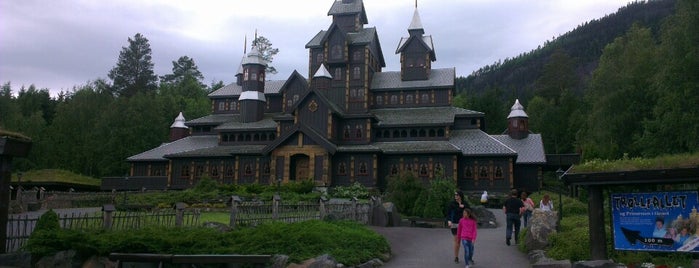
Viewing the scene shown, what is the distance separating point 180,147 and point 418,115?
882 inches

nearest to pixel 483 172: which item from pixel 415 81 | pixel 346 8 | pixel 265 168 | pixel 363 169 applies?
pixel 363 169

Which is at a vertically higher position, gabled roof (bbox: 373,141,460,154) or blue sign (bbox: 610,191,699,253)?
gabled roof (bbox: 373,141,460,154)

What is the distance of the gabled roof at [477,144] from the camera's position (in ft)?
154

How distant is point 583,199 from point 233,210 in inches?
926

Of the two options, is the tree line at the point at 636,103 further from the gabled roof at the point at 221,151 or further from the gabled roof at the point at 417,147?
the gabled roof at the point at 221,151

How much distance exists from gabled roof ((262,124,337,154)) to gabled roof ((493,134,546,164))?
50.3 ft

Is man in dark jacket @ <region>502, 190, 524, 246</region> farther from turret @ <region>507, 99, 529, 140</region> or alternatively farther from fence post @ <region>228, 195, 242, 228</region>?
turret @ <region>507, 99, 529, 140</region>

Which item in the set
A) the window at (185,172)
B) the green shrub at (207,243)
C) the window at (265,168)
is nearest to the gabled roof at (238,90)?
the window at (185,172)

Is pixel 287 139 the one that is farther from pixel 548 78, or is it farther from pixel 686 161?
pixel 548 78

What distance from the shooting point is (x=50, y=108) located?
295 ft

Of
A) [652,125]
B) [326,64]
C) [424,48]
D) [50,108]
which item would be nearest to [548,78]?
[424,48]

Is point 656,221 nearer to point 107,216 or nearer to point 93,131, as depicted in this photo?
point 107,216

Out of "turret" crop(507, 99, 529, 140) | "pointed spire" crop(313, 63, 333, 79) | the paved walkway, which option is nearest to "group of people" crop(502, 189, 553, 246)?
the paved walkway

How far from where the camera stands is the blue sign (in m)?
12.2
